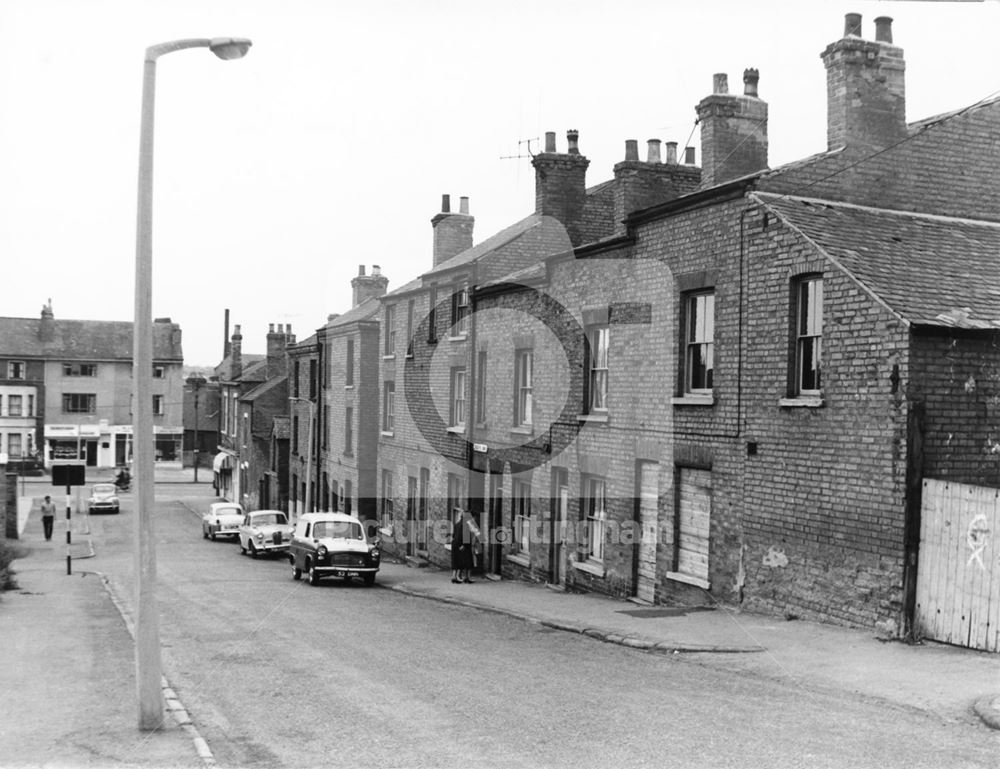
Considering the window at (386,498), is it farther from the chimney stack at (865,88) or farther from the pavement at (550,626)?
the chimney stack at (865,88)

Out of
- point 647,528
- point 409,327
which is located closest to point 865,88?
point 647,528

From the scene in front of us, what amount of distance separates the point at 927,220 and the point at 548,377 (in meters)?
8.83

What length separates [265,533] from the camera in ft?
111

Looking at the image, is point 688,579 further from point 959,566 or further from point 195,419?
point 195,419

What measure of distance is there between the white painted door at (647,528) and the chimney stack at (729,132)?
544 cm

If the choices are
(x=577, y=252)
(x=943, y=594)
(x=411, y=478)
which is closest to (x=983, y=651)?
(x=943, y=594)

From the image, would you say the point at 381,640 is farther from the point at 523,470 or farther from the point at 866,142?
the point at 866,142

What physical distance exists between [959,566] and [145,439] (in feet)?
30.7

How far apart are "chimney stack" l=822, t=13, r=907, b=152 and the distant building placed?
68.3m

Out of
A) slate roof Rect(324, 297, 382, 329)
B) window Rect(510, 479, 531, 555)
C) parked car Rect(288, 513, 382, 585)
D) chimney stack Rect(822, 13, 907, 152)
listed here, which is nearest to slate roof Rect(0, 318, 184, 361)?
slate roof Rect(324, 297, 382, 329)

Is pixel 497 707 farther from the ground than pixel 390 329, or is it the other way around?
pixel 390 329

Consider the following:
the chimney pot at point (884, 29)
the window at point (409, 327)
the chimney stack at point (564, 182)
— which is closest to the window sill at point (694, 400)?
the chimney pot at point (884, 29)

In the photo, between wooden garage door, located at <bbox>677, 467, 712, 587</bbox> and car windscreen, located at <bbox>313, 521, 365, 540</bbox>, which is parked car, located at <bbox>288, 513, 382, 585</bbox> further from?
wooden garage door, located at <bbox>677, 467, 712, 587</bbox>

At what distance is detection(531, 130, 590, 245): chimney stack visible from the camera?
26156 mm
